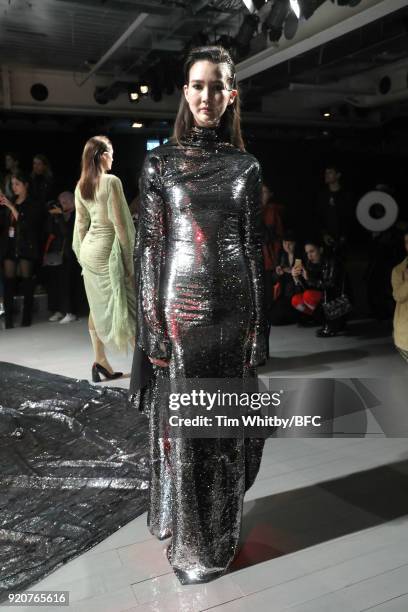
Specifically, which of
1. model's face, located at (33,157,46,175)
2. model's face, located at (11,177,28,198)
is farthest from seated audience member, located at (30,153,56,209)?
model's face, located at (11,177,28,198)

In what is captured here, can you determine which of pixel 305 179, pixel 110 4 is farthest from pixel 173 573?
pixel 305 179

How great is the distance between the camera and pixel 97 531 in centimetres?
215

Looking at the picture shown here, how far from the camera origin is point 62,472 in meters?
2.59

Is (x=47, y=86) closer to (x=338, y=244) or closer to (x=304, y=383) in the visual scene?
(x=338, y=244)

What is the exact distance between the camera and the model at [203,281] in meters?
1.73

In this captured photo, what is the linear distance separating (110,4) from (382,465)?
482 cm

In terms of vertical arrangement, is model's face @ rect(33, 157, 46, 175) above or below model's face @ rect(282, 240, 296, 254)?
above

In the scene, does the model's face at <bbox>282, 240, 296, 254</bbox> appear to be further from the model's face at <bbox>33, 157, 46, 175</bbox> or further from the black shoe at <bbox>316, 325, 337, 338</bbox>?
the model's face at <bbox>33, 157, 46, 175</bbox>

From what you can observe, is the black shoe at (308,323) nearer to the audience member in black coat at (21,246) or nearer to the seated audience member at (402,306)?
the seated audience member at (402,306)

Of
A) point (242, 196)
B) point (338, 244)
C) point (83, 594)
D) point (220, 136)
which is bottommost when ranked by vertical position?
point (83, 594)

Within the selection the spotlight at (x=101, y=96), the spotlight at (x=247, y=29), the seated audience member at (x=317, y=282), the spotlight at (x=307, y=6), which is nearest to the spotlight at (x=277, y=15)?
the spotlight at (x=307, y=6)

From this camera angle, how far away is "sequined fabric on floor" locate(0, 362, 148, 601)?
2.05m

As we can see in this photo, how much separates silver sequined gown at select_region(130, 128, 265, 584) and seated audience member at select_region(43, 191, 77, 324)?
14.5 feet

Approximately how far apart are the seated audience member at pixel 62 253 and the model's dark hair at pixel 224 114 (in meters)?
4.47
